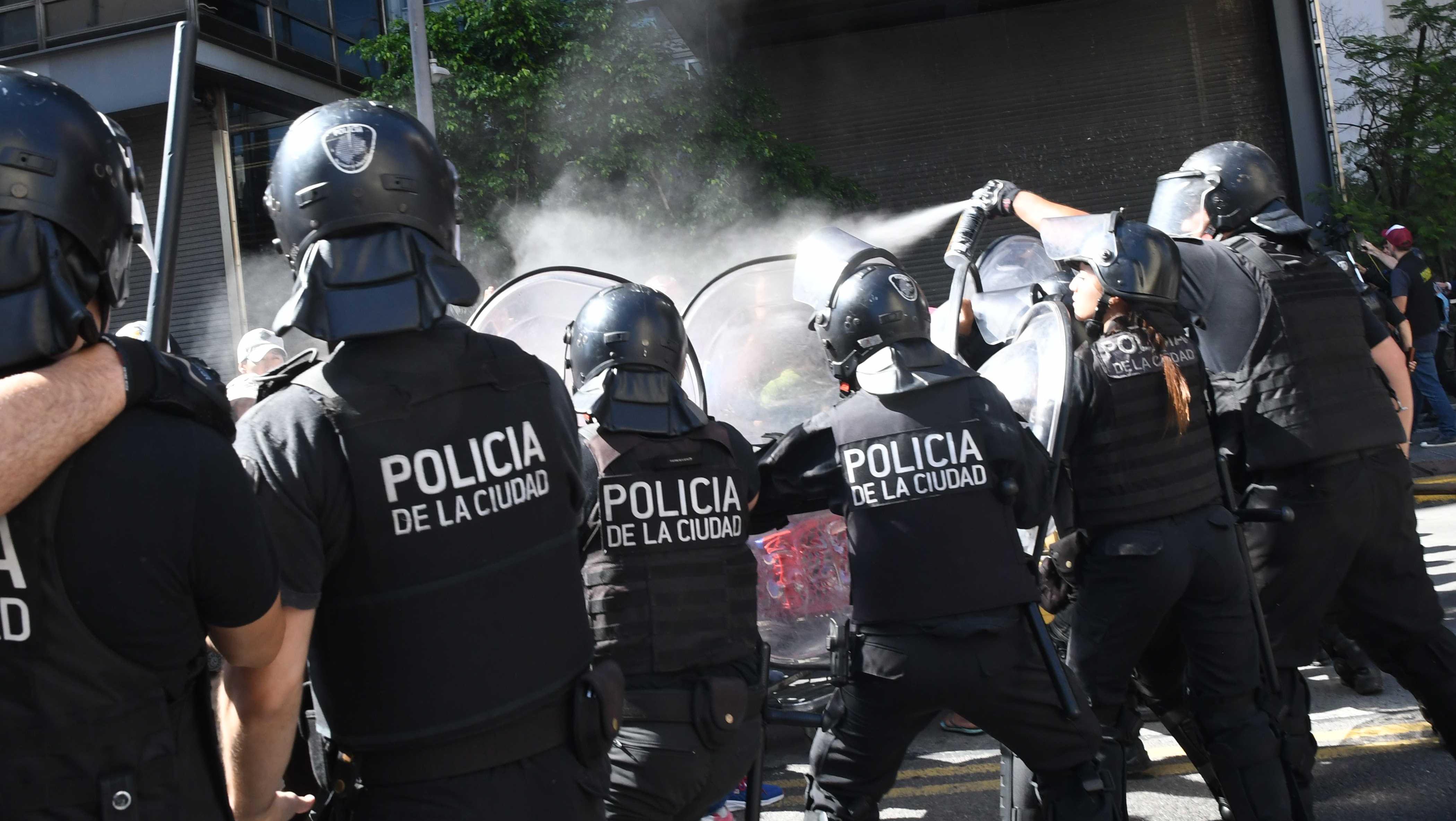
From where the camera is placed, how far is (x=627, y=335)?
3.19m

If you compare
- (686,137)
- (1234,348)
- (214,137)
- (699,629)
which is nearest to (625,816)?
(699,629)

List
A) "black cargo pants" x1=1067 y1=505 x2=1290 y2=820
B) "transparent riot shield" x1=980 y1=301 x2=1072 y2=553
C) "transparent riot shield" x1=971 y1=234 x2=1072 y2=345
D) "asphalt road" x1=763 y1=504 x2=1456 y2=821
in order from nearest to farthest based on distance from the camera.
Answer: "black cargo pants" x1=1067 y1=505 x2=1290 y2=820 → "transparent riot shield" x1=980 y1=301 x2=1072 y2=553 → "asphalt road" x1=763 y1=504 x2=1456 y2=821 → "transparent riot shield" x1=971 y1=234 x2=1072 y2=345

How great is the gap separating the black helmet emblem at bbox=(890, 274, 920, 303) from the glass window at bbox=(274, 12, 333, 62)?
13.0 meters

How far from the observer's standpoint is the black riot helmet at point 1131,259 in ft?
11.9

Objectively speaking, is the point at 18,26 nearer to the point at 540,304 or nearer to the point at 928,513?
the point at 540,304

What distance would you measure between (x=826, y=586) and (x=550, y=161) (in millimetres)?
7732

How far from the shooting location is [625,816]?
2.71 m

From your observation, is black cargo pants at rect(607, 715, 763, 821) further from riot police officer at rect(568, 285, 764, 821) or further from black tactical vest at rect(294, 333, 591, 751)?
black tactical vest at rect(294, 333, 591, 751)

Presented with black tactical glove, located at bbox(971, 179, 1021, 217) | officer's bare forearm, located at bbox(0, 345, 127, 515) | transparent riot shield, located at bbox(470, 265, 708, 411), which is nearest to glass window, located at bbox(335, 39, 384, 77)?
transparent riot shield, located at bbox(470, 265, 708, 411)

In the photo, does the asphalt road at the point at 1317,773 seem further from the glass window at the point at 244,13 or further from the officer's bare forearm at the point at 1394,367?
the glass window at the point at 244,13

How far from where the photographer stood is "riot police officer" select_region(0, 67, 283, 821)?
4.71ft

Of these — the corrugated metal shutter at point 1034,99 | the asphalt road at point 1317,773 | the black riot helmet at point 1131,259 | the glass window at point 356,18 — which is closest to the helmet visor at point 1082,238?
the black riot helmet at point 1131,259

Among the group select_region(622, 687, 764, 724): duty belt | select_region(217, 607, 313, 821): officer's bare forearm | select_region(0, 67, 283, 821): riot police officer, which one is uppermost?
select_region(0, 67, 283, 821): riot police officer

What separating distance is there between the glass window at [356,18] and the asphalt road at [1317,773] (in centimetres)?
1359
